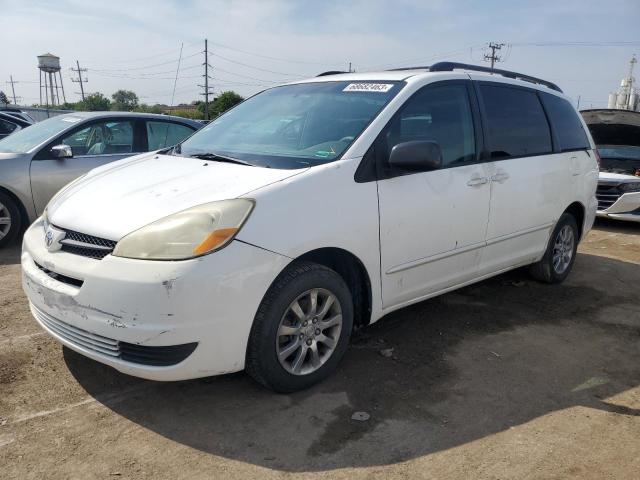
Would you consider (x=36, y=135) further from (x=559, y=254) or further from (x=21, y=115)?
(x=21, y=115)

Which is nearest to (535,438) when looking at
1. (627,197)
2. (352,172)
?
(352,172)

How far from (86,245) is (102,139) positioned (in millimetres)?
4295

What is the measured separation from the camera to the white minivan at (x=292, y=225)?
2.65 metres

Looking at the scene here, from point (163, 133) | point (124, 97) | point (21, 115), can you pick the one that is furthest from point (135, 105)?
point (163, 133)

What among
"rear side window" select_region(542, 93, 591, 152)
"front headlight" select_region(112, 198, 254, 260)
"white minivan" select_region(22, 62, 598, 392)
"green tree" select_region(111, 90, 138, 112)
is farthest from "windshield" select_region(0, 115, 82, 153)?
"green tree" select_region(111, 90, 138, 112)

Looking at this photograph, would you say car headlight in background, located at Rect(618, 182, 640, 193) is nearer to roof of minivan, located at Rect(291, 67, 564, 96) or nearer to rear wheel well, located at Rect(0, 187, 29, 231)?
roof of minivan, located at Rect(291, 67, 564, 96)

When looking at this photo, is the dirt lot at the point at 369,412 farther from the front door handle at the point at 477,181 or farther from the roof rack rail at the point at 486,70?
the roof rack rail at the point at 486,70

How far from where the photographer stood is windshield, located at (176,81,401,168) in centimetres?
336

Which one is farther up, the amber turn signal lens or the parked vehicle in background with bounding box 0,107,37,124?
the parked vehicle in background with bounding box 0,107,37,124

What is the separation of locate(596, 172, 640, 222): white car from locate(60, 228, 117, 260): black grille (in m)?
7.73

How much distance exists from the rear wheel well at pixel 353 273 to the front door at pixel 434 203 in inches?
4.8

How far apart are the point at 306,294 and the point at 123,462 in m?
1.18

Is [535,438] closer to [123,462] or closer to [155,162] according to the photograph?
[123,462]

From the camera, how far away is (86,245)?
2.84m
